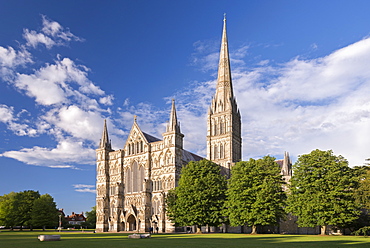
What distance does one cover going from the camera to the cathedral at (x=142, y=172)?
3113 inches

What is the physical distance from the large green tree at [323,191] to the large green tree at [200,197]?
12700 mm

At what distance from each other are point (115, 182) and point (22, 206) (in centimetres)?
3154

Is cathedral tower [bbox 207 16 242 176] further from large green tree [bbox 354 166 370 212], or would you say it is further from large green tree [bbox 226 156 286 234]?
large green tree [bbox 354 166 370 212]

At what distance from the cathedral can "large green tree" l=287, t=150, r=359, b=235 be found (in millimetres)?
29083

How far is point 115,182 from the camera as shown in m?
88.2

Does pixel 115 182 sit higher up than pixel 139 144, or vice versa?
pixel 139 144

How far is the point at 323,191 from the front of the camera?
179 ft

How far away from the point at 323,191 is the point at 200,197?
65.0 feet

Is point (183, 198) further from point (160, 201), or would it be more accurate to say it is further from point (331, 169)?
point (331, 169)

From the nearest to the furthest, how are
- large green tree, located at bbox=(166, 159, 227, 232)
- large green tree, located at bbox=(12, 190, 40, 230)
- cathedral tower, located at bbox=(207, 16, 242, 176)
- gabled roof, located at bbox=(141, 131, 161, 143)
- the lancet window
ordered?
large green tree, located at bbox=(166, 159, 227, 232)
the lancet window
gabled roof, located at bbox=(141, 131, 161, 143)
large green tree, located at bbox=(12, 190, 40, 230)
cathedral tower, located at bbox=(207, 16, 242, 176)

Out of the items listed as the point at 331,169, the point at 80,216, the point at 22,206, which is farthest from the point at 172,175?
the point at 80,216

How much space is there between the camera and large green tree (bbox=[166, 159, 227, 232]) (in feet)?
203

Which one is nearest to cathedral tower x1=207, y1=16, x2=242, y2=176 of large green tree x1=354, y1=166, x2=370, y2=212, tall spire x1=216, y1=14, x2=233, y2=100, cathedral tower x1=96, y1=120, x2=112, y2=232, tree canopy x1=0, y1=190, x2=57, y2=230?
tall spire x1=216, y1=14, x2=233, y2=100

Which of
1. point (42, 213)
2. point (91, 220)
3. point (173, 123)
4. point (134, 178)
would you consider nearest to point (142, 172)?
point (134, 178)
